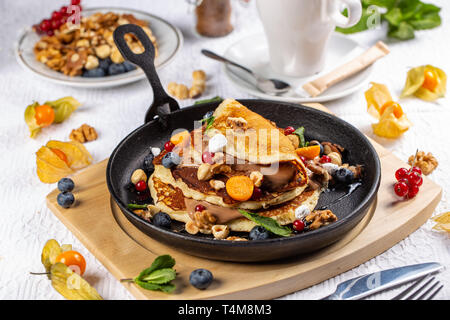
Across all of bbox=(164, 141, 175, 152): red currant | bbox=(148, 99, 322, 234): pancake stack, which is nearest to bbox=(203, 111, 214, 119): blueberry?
bbox=(148, 99, 322, 234): pancake stack

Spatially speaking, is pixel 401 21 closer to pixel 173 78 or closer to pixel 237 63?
pixel 237 63

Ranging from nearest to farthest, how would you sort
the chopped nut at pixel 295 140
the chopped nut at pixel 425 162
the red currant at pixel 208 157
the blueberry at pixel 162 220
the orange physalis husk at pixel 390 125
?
the blueberry at pixel 162 220 → the red currant at pixel 208 157 → the chopped nut at pixel 295 140 → the chopped nut at pixel 425 162 → the orange physalis husk at pixel 390 125

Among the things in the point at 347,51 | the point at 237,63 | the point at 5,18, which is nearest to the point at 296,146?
the point at 237,63

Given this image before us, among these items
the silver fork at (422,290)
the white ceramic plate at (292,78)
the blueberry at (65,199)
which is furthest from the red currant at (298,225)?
the white ceramic plate at (292,78)

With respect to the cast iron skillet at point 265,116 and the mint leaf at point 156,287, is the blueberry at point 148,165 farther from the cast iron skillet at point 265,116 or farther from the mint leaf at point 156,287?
the mint leaf at point 156,287

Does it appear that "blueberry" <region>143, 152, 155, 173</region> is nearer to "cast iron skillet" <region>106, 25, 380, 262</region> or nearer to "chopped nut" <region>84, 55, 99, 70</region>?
"cast iron skillet" <region>106, 25, 380, 262</region>

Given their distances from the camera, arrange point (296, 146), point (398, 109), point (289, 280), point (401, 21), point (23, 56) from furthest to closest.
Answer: point (401, 21)
point (23, 56)
point (398, 109)
point (296, 146)
point (289, 280)
